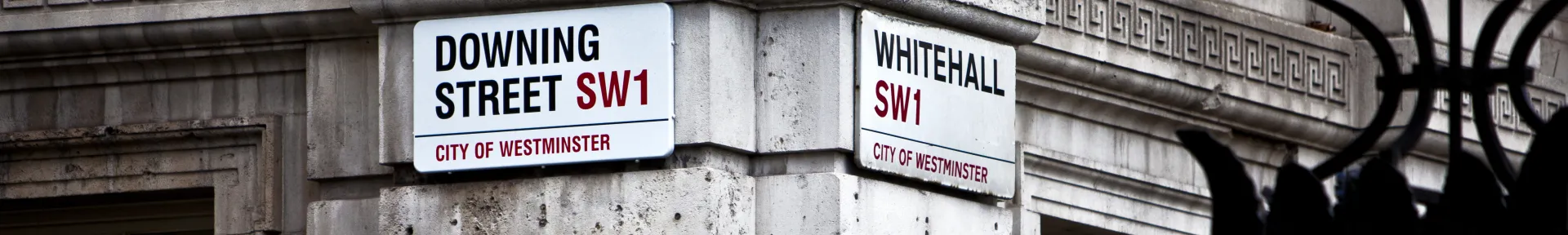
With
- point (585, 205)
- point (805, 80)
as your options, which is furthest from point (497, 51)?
point (805, 80)

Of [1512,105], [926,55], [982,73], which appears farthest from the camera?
[1512,105]

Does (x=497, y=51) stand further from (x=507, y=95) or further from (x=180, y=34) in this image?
(x=180, y=34)

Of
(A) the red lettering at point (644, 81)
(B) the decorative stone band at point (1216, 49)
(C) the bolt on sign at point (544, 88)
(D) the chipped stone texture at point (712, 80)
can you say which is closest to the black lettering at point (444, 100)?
(C) the bolt on sign at point (544, 88)

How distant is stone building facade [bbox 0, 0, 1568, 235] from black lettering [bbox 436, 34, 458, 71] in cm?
11

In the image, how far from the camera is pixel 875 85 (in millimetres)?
9070

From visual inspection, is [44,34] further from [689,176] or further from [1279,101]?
[1279,101]

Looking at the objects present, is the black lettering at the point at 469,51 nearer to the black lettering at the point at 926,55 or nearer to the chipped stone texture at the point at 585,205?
the chipped stone texture at the point at 585,205

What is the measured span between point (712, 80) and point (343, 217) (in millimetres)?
1553

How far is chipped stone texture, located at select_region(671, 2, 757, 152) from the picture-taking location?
8844 millimetres

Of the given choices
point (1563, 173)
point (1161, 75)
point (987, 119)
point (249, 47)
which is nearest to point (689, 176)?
point (987, 119)

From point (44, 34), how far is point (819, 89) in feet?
9.95

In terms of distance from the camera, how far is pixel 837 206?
8.84m

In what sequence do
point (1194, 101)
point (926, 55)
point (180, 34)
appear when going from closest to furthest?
point (926, 55) < point (180, 34) < point (1194, 101)

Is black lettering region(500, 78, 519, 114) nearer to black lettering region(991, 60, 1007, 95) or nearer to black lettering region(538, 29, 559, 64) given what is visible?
black lettering region(538, 29, 559, 64)
